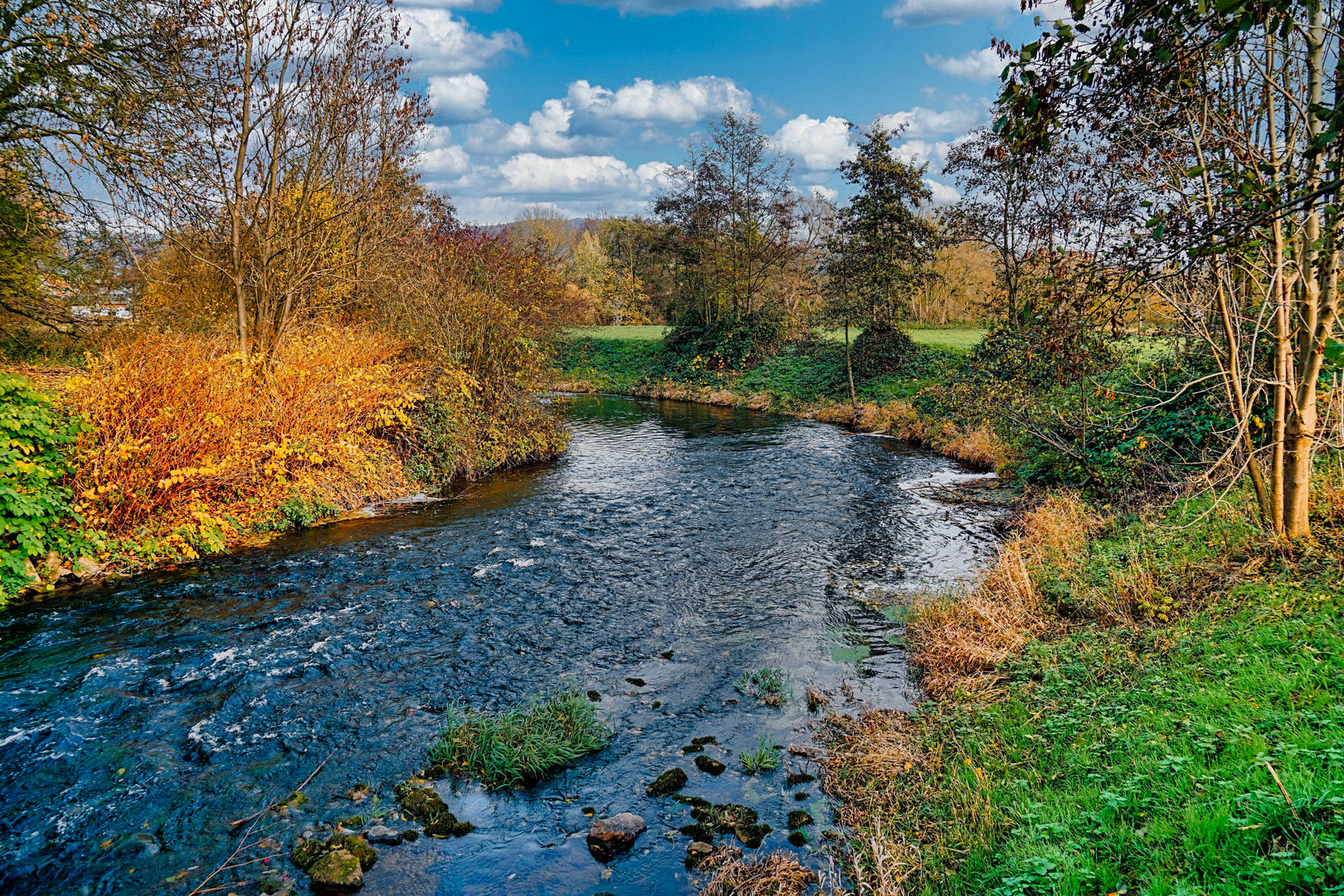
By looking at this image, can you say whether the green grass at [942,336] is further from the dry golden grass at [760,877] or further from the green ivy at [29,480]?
A: the green ivy at [29,480]

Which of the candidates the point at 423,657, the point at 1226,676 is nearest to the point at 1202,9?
the point at 1226,676

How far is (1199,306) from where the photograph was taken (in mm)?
6887

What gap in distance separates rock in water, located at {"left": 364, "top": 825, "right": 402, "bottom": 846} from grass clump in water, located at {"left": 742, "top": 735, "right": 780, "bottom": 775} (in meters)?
2.75

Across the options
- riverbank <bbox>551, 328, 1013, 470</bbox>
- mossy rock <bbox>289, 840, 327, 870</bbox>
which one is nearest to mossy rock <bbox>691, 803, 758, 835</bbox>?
mossy rock <bbox>289, 840, 327, 870</bbox>

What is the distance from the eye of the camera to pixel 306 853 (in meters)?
4.86

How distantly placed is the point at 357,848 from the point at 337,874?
0.81 ft

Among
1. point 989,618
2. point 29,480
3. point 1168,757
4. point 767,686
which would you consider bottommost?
point 767,686

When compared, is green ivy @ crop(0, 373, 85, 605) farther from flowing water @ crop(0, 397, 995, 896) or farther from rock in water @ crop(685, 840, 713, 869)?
rock in water @ crop(685, 840, 713, 869)

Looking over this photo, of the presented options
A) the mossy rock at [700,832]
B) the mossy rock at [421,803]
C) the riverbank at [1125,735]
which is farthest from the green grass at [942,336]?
the mossy rock at [421,803]

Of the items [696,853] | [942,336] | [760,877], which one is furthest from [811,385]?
[760,877]

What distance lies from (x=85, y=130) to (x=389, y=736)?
34.4 feet

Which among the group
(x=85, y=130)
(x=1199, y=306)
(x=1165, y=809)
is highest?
(x=85, y=130)

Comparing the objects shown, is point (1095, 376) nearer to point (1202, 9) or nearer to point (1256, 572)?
point (1256, 572)

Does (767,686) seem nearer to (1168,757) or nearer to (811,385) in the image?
(1168,757)
